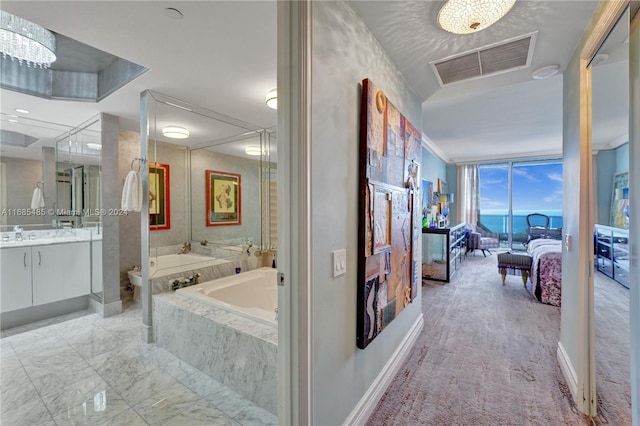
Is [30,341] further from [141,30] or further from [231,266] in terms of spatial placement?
[141,30]

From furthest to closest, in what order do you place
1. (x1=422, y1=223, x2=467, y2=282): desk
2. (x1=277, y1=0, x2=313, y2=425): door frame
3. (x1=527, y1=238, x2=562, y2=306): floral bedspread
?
(x1=422, y1=223, x2=467, y2=282): desk, (x1=527, y1=238, x2=562, y2=306): floral bedspread, (x1=277, y1=0, x2=313, y2=425): door frame

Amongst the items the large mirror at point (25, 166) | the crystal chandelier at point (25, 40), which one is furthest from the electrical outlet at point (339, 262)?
the large mirror at point (25, 166)

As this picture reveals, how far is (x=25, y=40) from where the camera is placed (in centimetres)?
189

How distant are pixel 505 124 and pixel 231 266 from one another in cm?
496

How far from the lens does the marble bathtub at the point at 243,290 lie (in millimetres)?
2580

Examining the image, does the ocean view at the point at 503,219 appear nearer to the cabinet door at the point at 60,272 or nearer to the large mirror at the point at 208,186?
the large mirror at the point at 208,186

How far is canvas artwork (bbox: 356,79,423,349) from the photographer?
154cm

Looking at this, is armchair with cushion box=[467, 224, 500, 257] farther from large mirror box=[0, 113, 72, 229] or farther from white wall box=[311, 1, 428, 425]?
large mirror box=[0, 113, 72, 229]

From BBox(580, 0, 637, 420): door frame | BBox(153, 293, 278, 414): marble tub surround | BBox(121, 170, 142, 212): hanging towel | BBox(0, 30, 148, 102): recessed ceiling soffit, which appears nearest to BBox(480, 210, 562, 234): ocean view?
BBox(580, 0, 637, 420): door frame

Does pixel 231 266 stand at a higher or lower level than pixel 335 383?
higher

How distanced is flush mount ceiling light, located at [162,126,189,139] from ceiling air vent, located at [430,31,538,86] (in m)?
2.52

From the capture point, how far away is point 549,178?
7441 millimetres

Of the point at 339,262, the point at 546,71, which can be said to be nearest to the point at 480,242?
the point at 546,71

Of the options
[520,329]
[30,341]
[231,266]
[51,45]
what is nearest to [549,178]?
[520,329]
